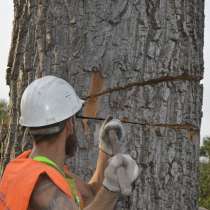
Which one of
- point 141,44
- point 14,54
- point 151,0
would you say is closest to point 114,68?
point 141,44

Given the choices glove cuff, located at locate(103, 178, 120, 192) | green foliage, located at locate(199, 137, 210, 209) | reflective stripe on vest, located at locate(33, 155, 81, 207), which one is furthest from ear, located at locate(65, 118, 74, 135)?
green foliage, located at locate(199, 137, 210, 209)

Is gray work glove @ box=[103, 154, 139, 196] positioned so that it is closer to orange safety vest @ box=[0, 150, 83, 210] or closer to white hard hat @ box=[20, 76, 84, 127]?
orange safety vest @ box=[0, 150, 83, 210]

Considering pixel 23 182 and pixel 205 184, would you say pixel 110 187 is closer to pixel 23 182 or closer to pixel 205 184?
pixel 23 182

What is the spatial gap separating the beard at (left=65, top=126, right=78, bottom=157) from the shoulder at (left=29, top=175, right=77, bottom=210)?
0.96 feet

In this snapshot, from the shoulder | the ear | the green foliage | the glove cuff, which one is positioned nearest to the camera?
the shoulder

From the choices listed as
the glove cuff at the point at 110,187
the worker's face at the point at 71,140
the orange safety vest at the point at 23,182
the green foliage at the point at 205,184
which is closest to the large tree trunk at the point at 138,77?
the worker's face at the point at 71,140

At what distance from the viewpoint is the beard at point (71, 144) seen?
2576 mm

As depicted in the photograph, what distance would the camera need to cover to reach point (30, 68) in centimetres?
292

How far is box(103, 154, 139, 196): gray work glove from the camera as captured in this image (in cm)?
243

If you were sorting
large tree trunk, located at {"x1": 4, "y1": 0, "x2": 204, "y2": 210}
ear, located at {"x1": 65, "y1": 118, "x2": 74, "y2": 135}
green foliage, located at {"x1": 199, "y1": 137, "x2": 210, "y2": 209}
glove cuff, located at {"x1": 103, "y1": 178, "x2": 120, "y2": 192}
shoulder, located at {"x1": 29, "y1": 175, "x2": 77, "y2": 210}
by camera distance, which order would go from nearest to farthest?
1. shoulder, located at {"x1": 29, "y1": 175, "x2": 77, "y2": 210}
2. glove cuff, located at {"x1": 103, "y1": 178, "x2": 120, "y2": 192}
3. ear, located at {"x1": 65, "y1": 118, "x2": 74, "y2": 135}
4. large tree trunk, located at {"x1": 4, "y1": 0, "x2": 204, "y2": 210}
5. green foliage, located at {"x1": 199, "y1": 137, "x2": 210, "y2": 209}

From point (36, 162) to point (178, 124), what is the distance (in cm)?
76

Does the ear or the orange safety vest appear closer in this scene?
the orange safety vest

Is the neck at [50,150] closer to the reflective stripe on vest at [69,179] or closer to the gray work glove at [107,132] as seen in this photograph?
the reflective stripe on vest at [69,179]

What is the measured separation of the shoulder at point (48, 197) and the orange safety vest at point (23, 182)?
2 cm
